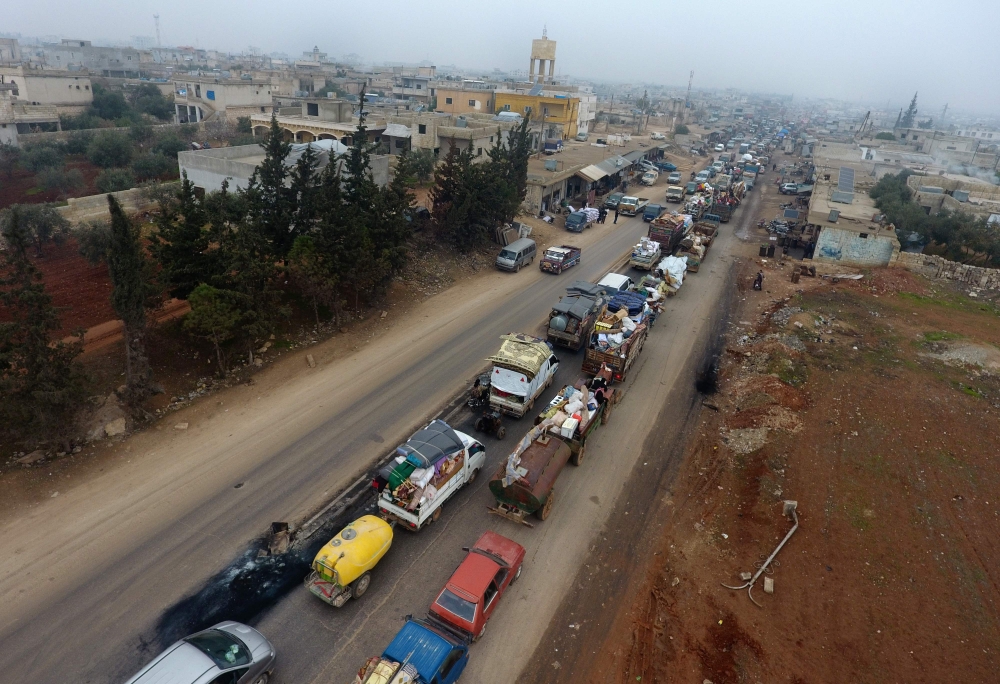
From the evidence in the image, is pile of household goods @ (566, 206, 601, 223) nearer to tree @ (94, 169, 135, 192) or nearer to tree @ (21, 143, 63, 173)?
tree @ (94, 169, 135, 192)

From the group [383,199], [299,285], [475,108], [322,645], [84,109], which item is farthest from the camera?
[475,108]

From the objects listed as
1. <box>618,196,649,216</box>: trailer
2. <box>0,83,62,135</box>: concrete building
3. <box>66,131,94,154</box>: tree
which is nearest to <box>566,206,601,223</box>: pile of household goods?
<box>618,196,649,216</box>: trailer

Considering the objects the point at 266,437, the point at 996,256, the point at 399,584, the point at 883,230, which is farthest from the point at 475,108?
the point at 399,584

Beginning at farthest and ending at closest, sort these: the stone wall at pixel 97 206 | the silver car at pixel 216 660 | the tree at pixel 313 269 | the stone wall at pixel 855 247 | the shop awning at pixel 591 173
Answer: the shop awning at pixel 591 173, the stone wall at pixel 855 247, the stone wall at pixel 97 206, the tree at pixel 313 269, the silver car at pixel 216 660

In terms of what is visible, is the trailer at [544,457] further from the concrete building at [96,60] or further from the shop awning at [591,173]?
the concrete building at [96,60]

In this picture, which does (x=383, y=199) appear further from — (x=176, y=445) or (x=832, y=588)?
(x=832, y=588)

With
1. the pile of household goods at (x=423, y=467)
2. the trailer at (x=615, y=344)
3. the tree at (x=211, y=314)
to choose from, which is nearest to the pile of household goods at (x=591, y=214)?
the trailer at (x=615, y=344)

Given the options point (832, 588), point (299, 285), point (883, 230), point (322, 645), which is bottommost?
point (322, 645)
